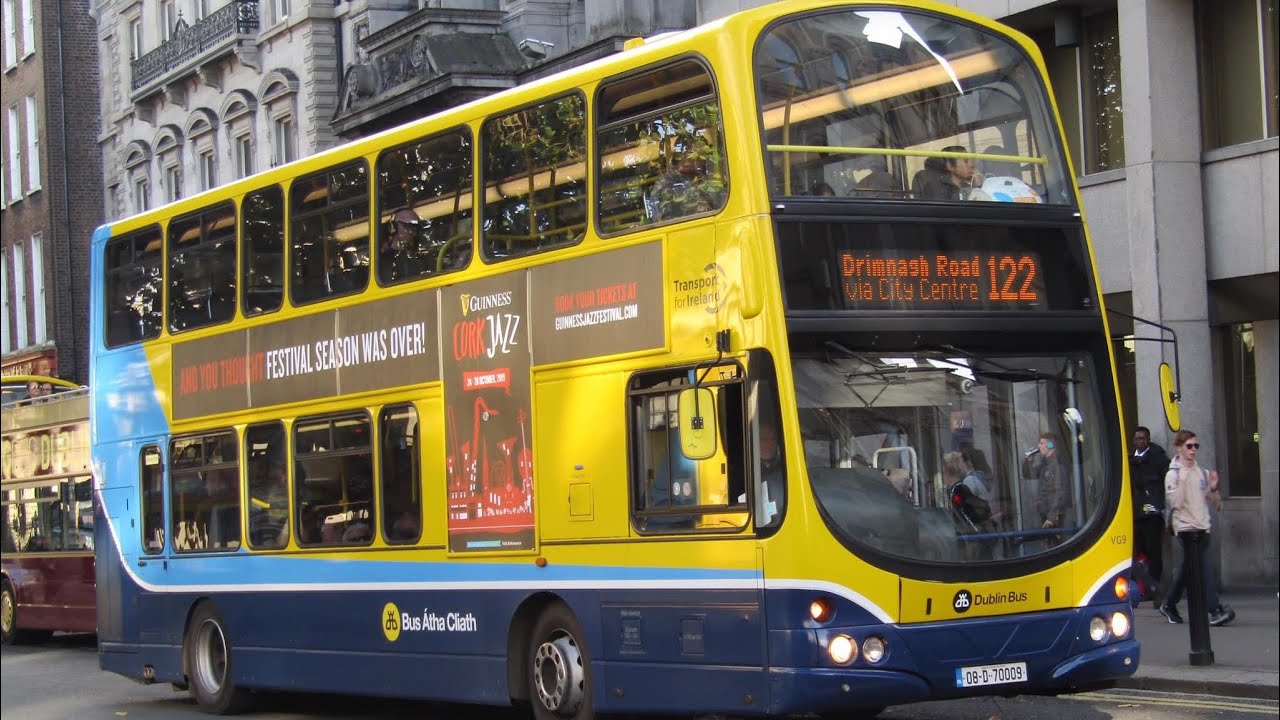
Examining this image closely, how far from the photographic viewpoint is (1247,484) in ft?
69.5

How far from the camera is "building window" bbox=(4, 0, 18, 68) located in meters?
36.0

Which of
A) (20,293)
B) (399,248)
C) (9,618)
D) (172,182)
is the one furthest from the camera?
(20,293)

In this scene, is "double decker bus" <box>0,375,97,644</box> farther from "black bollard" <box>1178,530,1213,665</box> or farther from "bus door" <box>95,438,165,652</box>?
"black bollard" <box>1178,530,1213,665</box>

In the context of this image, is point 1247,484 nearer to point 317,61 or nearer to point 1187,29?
point 1187,29

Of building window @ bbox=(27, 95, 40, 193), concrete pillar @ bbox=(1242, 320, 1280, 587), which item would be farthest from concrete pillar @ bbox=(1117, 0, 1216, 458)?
building window @ bbox=(27, 95, 40, 193)

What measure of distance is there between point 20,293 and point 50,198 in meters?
2.92

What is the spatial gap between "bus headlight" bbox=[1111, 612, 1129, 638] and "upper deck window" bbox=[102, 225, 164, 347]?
944cm

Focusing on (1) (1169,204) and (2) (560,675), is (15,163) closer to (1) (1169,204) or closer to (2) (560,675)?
(1) (1169,204)

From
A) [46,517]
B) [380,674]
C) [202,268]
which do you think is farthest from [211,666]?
[46,517]

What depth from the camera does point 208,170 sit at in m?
43.2

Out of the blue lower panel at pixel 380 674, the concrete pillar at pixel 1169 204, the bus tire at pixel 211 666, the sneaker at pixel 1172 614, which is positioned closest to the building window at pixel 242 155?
the concrete pillar at pixel 1169 204

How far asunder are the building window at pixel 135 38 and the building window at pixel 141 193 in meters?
2.93

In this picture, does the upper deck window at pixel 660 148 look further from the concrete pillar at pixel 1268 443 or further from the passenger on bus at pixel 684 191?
the concrete pillar at pixel 1268 443

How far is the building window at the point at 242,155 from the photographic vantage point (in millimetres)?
40812
